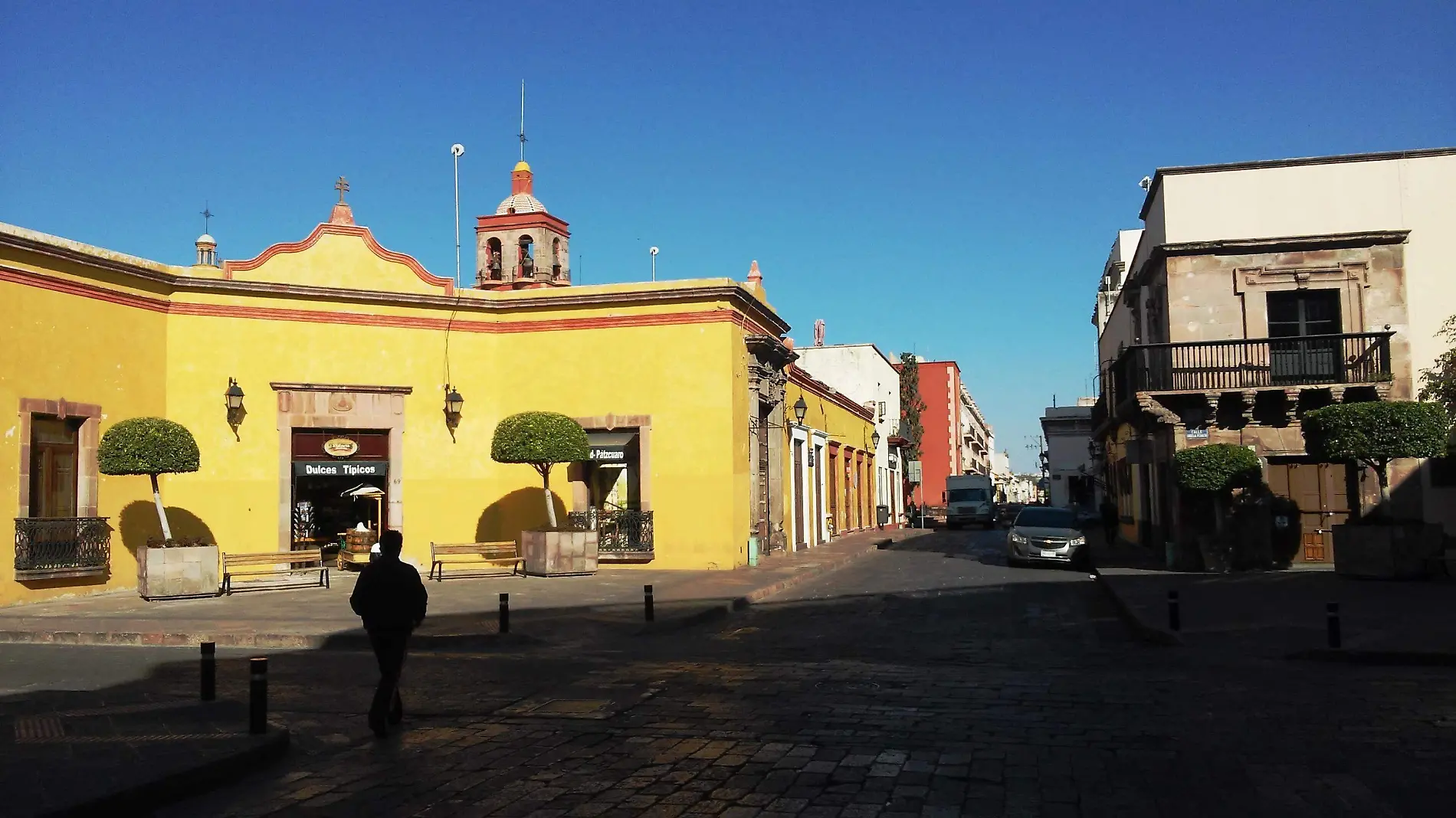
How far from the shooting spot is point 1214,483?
21.3m

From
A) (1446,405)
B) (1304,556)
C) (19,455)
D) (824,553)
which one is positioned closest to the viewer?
(19,455)

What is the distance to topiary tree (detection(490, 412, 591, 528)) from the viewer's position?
21.9m

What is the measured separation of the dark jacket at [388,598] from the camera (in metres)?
8.31

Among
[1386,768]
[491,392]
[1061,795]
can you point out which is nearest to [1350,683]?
[1386,768]

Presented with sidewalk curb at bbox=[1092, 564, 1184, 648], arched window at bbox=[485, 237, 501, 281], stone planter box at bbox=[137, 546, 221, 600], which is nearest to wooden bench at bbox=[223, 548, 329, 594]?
stone planter box at bbox=[137, 546, 221, 600]

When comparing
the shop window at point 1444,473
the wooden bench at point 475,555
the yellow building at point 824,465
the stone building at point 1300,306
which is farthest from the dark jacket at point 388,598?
the shop window at point 1444,473

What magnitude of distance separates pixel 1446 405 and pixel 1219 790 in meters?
19.0

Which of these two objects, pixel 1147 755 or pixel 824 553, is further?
pixel 824 553

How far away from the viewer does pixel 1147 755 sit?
7.30 metres

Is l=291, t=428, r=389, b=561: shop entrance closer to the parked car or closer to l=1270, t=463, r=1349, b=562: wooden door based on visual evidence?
l=1270, t=463, r=1349, b=562: wooden door

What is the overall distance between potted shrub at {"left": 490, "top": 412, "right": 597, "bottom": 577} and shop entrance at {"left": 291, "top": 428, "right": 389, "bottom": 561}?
2.79 m

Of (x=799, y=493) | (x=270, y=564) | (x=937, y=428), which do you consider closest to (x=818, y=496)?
(x=799, y=493)

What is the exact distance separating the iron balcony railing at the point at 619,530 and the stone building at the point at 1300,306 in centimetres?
1070

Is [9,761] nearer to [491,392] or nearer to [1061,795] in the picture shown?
[1061,795]
